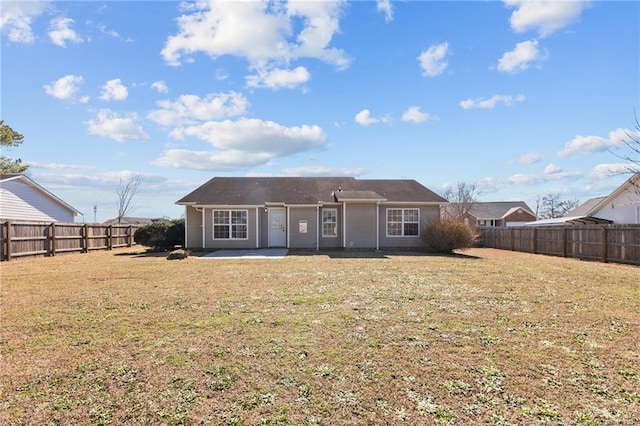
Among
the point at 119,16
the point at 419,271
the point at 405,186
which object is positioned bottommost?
the point at 419,271

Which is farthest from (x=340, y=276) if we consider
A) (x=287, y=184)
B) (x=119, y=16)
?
(x=287, y=184)

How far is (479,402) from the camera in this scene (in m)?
3.46

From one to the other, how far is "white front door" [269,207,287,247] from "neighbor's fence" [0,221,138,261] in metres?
9.41

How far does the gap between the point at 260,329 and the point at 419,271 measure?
7.76 meters

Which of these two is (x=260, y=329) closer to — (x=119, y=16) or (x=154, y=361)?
(x=154, y=361)

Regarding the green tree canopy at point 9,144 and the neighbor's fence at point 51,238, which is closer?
the neighbor's fence at point 51,238

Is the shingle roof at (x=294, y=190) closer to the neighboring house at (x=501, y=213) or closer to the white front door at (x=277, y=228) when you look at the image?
the white front door at (x=277, y=228)

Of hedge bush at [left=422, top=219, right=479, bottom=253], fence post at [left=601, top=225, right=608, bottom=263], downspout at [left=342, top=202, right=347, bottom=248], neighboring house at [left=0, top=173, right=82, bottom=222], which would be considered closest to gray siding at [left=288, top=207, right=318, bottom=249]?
downspout at [left=342, top=202, right=347, bottom=248]

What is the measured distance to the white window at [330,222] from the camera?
21.4 m

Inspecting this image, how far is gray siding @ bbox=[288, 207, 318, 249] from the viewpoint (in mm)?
21125

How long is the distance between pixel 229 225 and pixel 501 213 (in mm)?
44510

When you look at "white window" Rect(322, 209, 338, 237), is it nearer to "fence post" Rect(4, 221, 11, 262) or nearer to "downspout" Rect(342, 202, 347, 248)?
"downspout" Rect(342, 202, 347, 248)

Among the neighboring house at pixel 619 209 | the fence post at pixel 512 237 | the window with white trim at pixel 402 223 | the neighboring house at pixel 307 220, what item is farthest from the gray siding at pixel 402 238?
the neighboring house at pixel 619 209

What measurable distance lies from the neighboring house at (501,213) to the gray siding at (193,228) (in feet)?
133
